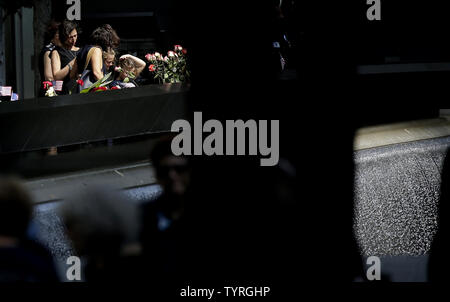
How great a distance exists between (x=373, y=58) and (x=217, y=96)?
2.36 feet

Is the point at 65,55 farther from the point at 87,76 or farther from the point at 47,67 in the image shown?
the point at 87,76

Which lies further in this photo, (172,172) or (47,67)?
(47,67)

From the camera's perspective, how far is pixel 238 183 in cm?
238

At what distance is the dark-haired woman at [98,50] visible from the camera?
4.00 meters

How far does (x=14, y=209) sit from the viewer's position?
2.23 m

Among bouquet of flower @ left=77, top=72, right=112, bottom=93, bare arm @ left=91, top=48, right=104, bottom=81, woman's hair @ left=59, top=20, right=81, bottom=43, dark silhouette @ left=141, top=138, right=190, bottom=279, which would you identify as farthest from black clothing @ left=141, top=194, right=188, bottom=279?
woman's hair @ left=59, top=20, right=81, bottom=43

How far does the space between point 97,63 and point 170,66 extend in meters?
0.62

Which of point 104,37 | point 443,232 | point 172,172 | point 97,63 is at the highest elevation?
point 104,37

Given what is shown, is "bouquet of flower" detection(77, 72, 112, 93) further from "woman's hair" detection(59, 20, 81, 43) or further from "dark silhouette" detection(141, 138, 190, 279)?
"dark silhouette" detection(141, 138, 190, 279)

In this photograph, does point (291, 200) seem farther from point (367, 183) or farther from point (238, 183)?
point (367, 183)

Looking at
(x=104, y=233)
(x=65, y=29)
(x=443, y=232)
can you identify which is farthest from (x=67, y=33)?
(x=443, y=232)
